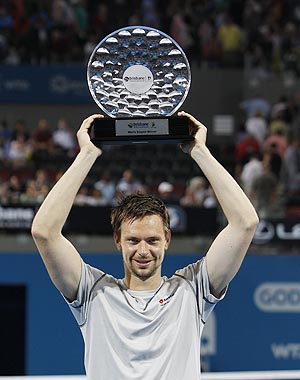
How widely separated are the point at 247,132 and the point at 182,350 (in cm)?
1415

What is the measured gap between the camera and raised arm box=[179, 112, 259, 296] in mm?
3689

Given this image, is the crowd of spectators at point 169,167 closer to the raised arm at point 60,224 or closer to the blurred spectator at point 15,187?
the blurred spectator at point 15,187

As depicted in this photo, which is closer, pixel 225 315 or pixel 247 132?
pixel 225 315

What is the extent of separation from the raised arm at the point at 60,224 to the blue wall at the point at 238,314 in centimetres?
641

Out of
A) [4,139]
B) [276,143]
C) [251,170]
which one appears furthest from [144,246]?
[4,139]

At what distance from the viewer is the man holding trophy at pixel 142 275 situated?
3621 mm

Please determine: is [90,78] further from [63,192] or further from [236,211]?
[236,211]

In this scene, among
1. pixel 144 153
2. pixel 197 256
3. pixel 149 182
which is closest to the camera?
pixel 197 256

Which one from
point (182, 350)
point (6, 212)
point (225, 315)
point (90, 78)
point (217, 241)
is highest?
point (90, 78)

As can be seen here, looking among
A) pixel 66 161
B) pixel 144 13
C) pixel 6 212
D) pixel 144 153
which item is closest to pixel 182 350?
pixel 6 212

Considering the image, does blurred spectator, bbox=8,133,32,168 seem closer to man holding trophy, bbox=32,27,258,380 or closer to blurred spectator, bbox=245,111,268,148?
blurred spectator, bbox=245,111,268,148

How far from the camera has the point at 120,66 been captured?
12.6 feet

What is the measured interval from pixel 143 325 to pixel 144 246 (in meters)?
0.26

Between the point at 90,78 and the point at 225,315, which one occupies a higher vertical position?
the point at 90,78
